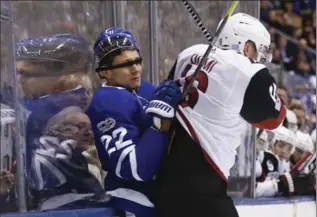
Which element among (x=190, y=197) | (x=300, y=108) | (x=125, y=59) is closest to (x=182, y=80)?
(x=125, y=59)

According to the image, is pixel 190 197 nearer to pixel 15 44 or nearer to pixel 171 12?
pixel 15 44

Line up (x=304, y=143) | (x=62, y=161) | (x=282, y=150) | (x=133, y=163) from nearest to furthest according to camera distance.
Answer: (x=133, y=163), (x=62, y=161), (x=282, y=150), (x=304, y=143)

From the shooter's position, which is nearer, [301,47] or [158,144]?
[158,144]

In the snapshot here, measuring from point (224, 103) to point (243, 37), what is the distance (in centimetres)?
23

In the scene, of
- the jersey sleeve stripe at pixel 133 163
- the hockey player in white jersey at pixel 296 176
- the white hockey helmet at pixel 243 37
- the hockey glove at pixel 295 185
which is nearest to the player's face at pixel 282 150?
the hockey player in white jersey at pixel 296 176

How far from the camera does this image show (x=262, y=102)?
1.72 metres

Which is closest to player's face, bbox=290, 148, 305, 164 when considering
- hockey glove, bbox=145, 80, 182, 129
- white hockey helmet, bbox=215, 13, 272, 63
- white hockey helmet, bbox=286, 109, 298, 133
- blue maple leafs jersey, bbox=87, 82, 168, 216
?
white hockey helmet, bbox=286, 109, 298, 133

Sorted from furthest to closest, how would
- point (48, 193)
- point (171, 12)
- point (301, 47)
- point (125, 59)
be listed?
point (301, 47) < point (171, 12) < point (48, 193) < point (125, 59)

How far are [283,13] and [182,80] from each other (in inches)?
144

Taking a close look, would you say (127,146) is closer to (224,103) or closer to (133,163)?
(133,163)

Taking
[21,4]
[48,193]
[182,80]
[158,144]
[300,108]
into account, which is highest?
[21,4]

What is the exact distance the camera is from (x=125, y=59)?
185 centimetres

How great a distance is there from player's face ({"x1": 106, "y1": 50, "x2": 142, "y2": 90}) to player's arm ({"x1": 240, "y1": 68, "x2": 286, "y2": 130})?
1.03 feet

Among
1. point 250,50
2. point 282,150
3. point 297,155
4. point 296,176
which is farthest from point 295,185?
point 250,50
